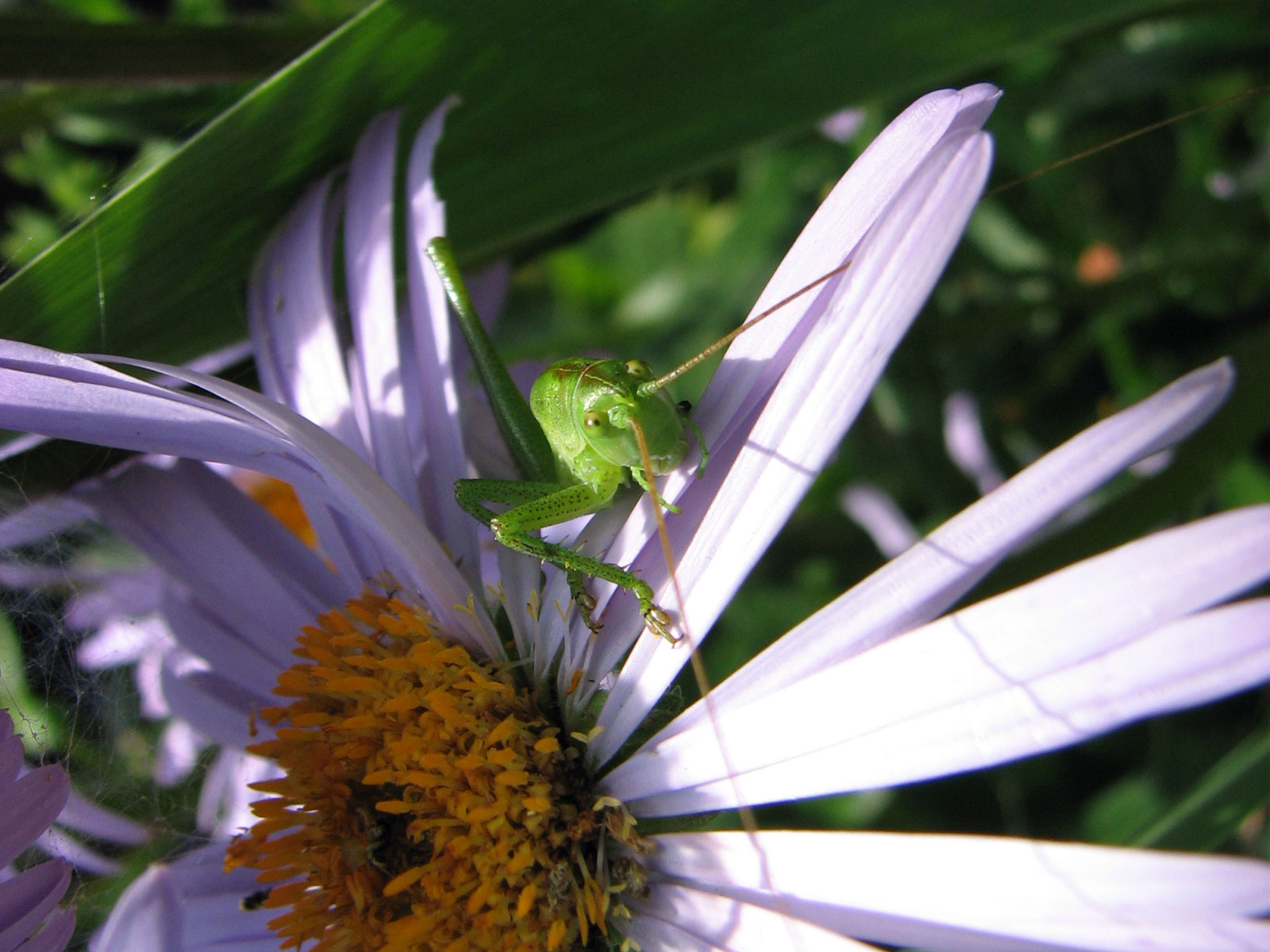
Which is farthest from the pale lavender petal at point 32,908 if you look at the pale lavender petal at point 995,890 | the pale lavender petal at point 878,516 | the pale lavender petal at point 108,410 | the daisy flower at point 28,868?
the pale lavender petal at point 878,516

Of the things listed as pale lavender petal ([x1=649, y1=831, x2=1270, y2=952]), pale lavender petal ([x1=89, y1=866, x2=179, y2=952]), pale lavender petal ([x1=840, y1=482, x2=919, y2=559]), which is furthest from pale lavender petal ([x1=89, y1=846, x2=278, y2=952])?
pale lavender petal ([x1=840, y1=482, x2=919, y2=559])

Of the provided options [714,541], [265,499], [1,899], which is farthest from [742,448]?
[265,499]

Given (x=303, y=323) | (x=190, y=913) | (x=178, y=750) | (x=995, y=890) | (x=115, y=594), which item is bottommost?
(x=995, y=890)

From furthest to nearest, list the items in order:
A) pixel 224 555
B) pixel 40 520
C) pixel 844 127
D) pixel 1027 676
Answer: pixel 844 127, pixel 224 555, pixel 40 520, pixel 1027 676

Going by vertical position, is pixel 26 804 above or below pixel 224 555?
below

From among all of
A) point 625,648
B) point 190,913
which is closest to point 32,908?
point 190,913

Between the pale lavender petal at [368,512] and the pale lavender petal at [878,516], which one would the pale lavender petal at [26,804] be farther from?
the pale lavender petal at [878,516]

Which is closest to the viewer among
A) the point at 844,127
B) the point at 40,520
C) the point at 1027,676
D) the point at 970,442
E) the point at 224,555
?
the point at 1027,676

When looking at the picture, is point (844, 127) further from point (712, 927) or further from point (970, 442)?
point (712, 927)

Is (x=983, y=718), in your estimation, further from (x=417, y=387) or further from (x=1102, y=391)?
(x=1102, y=391)
